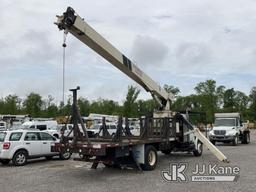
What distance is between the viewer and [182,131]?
2009 centimetres

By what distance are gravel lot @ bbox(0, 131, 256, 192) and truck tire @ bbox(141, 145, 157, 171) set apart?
28 cm

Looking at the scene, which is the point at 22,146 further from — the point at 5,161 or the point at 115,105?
the point at 115,105

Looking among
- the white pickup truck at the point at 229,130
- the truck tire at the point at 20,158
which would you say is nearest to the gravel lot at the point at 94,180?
the truck tire at the point at 20,158

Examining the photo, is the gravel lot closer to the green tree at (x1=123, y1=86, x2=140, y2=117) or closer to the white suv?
the white suv

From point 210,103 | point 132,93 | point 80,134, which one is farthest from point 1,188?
point 210,103

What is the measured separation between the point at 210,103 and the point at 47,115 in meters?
36.2

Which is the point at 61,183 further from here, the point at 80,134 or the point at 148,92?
the point at 148,92

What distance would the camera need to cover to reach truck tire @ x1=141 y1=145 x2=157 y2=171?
1531cm

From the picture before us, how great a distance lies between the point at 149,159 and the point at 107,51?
440 cm

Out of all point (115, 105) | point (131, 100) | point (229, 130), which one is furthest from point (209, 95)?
point (229, 130)

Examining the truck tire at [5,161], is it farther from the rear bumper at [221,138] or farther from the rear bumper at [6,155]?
Result: the rear bumper at [221,138]

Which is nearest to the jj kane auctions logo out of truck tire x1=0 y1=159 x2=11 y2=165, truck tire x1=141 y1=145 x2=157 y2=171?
truck tire x1=141 y1=145 x2=157 y2=171

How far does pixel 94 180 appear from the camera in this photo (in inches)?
518

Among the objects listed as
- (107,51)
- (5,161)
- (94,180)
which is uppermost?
(107,51)
